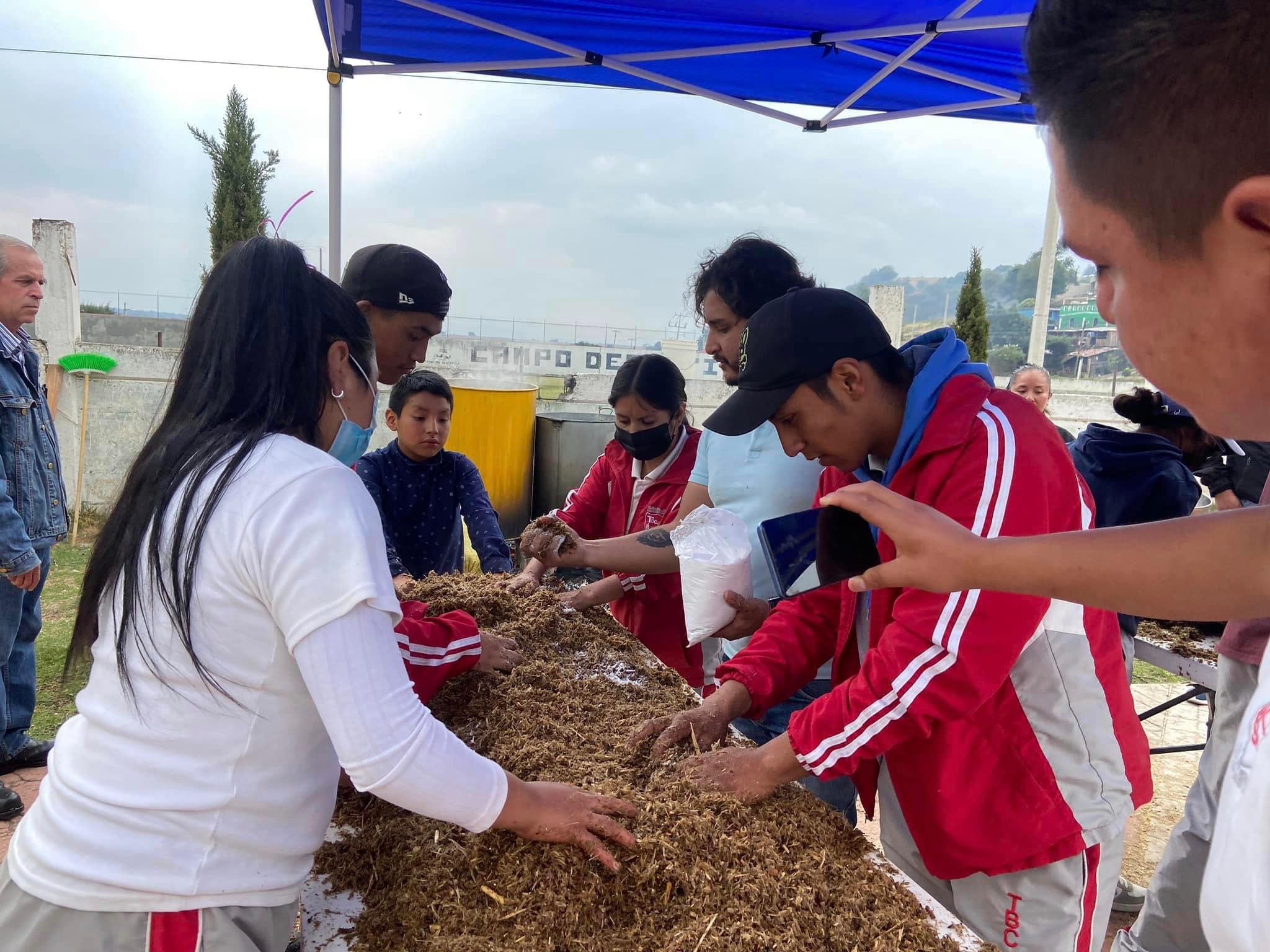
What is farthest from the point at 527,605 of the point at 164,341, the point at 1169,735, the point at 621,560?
the point at 164,341

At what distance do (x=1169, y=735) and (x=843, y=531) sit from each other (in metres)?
4.77

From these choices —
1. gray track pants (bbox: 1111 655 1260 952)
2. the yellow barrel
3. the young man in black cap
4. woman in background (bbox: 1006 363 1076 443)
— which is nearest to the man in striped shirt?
the young man in black cap

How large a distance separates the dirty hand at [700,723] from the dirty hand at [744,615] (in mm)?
326

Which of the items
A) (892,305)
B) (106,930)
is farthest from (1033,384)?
(892,305)

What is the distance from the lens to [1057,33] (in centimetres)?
62

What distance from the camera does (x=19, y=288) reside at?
3969mm

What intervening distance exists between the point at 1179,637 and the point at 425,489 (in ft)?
11.4

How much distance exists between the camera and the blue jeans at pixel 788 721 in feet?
7.98

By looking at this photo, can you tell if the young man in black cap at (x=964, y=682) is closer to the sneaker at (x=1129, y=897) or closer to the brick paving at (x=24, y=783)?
the sneaker at (x=1129, y=897)

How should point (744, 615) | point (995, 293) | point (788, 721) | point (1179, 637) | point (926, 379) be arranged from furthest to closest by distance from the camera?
point (995, 293)
point (1179, 637)
point (788, 721)
point (744, 615)
point (926, 379)

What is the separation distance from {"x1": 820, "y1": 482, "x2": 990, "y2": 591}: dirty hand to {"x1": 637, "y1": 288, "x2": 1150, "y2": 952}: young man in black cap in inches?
15.7

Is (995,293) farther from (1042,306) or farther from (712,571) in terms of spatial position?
(712,571)

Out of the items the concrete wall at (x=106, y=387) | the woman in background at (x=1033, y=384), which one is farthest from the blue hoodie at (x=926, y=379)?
the concrete wall at (x=106, y=387)

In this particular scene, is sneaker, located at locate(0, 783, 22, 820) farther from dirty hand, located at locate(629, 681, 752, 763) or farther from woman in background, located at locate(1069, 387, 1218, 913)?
woman in background, located at locate(1069, 387, 1218, 913)
